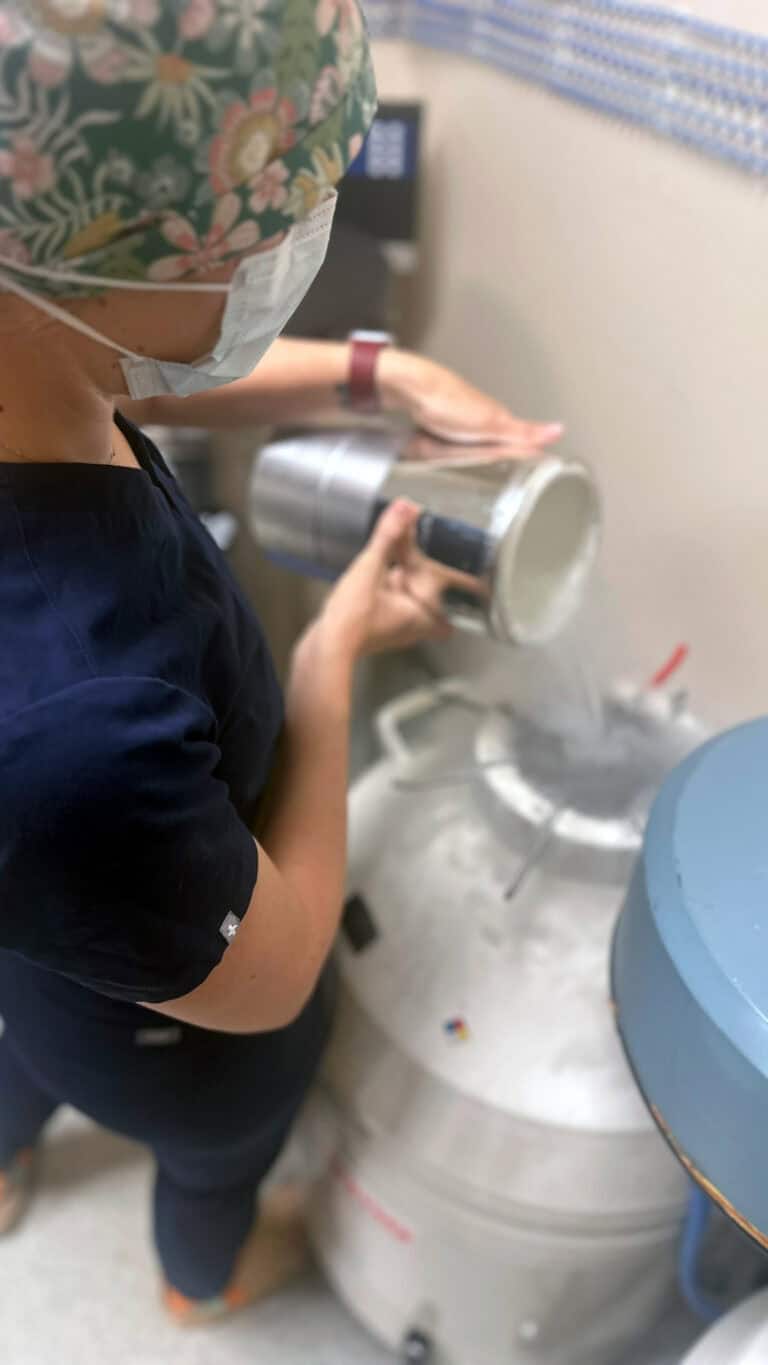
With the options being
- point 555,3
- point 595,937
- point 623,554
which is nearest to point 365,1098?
point 595,937

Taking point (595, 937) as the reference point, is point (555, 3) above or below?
above

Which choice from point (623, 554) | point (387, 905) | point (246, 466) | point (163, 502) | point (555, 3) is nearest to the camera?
point (163, 502)

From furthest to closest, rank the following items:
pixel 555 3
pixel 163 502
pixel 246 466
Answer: pixel 246 466
pixel 555 3
pixel 163 502

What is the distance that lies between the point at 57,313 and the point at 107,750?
7.1 inches

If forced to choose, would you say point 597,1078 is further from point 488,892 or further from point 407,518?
point 407,518

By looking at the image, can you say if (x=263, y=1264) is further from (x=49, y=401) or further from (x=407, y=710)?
(x=49, y=401)

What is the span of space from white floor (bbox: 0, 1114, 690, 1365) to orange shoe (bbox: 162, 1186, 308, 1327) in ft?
0.08

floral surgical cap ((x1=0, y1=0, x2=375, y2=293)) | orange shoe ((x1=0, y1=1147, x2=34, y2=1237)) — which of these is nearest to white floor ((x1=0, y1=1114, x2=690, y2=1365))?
orange shoe ((x1=0, y1=1147, x2=34, y2=1237))

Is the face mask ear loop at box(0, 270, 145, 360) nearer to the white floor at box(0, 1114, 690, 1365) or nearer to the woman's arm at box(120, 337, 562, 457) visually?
the woman's arm at box(120, 337, 562, 457)

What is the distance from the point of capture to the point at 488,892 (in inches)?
34.9

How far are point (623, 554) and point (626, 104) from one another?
18.3 inches

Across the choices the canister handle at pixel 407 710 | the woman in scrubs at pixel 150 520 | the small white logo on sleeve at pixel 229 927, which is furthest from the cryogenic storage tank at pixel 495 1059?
the small white logo on sleeve at pixel 229 927

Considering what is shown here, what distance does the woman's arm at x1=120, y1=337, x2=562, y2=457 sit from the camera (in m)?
0.89

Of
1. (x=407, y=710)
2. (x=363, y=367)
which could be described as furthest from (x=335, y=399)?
(x=407, y=710)
